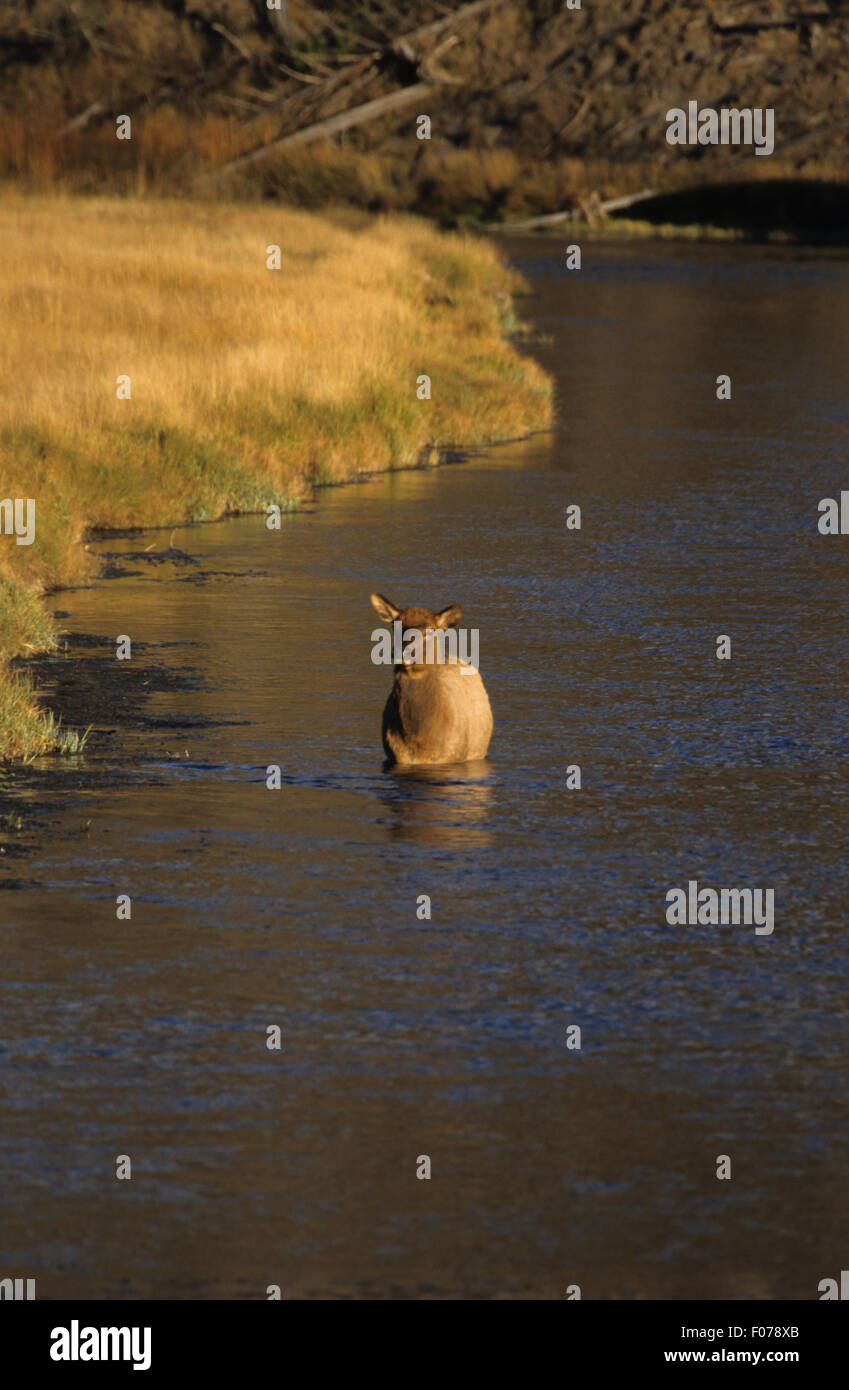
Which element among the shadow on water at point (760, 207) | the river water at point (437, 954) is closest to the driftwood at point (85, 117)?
the shadow on water at point (760, 207)

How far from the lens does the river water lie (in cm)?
663

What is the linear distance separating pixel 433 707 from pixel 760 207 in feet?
202

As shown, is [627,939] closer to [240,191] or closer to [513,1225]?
[513,1225]

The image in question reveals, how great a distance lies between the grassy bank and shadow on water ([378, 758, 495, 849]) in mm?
1900

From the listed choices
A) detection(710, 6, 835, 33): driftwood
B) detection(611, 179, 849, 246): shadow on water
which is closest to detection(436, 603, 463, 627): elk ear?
detection(611, 179, 849, 246): shadow on water

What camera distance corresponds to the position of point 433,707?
11.4 meters

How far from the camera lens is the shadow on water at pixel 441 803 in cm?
1046

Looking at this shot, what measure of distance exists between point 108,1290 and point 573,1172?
1458 millimetres

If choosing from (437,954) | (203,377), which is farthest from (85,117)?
(437,954)

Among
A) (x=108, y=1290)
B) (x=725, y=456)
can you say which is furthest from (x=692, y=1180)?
(x=725, y=456)

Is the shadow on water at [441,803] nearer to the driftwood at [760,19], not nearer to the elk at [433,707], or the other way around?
the elk at [433,707]

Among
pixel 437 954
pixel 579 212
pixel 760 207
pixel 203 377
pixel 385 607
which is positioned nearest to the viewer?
pixel 437 954

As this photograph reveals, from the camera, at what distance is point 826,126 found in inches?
2963

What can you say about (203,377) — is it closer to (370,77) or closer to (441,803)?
(441,803)
